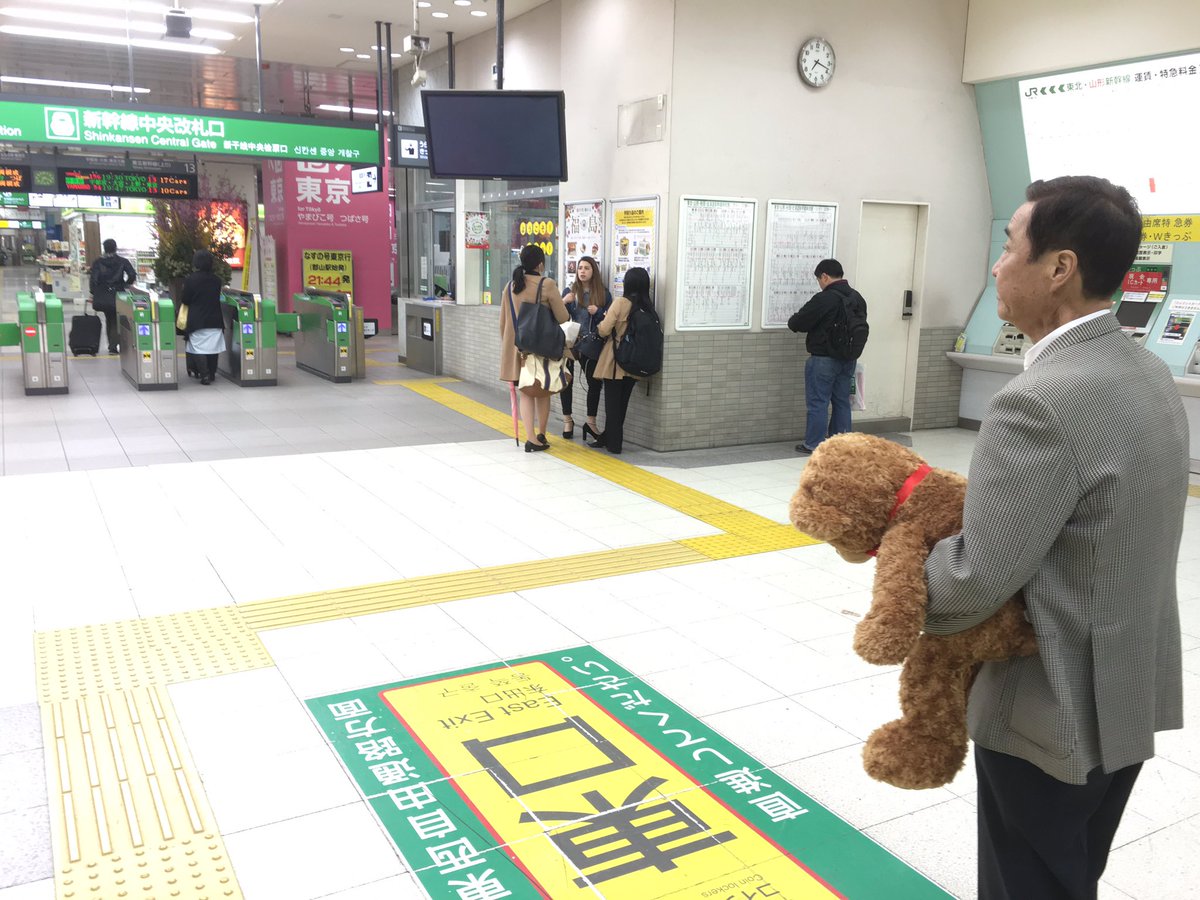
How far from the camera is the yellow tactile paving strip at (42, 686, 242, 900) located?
2379mm

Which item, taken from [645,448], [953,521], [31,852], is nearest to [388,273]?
[645,448]

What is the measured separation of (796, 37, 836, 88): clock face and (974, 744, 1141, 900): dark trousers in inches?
269

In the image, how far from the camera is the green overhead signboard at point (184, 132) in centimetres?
797

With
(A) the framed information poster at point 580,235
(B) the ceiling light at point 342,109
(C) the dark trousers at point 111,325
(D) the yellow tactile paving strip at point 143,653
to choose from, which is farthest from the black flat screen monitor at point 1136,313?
(C) the dark trousers at point 111,325

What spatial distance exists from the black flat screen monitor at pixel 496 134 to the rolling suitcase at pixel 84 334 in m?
6.89

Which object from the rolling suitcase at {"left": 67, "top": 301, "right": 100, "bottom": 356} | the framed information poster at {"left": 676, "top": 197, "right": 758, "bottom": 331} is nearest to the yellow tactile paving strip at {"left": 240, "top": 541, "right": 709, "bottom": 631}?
the framed information poster at {"left": 676, "top": 197, "right": 758, "bottom": 331}

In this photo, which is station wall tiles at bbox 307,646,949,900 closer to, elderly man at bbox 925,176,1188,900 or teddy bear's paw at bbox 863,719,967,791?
teddy bear's paw at bbox 863,719,967,791

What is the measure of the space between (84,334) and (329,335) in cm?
378

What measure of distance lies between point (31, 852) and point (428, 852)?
999mm

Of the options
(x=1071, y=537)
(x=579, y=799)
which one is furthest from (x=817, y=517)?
(x=579, y=799)

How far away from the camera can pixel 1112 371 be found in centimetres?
142

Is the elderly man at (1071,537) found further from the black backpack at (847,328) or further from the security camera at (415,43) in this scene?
the security camera at (415,43)

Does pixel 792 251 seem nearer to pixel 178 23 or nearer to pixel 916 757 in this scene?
pixel 178 23

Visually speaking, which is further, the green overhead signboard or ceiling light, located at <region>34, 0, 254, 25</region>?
ceiling light, located at <region>34, 0, 254, 25</region>
